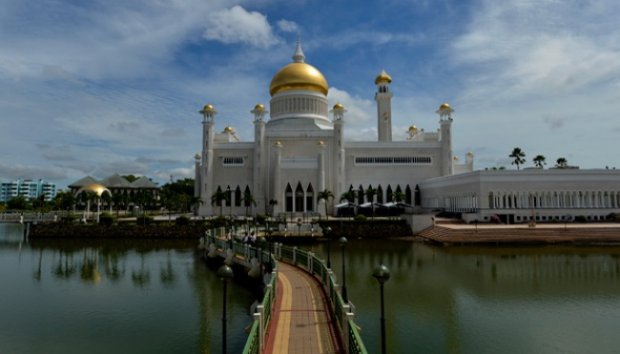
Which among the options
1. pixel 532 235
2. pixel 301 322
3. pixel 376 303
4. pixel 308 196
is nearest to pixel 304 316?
pixel 301 322

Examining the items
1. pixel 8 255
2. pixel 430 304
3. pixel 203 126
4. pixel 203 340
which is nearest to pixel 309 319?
pixel 203 340

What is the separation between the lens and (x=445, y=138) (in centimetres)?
5056

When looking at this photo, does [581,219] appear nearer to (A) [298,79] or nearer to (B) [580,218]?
→ (B) [580,218]

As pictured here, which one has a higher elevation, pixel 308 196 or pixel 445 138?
pixel 445 138

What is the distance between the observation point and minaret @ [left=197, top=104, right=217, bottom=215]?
1937 inches

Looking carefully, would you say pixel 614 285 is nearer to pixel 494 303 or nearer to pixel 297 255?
pixel 494 303

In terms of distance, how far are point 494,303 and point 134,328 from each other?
12.6m

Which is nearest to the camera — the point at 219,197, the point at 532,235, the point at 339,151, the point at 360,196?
the point at 532,235

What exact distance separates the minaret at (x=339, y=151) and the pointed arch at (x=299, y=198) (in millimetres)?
4390

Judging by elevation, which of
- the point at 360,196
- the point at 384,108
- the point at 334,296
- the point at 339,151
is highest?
the point at 384,108

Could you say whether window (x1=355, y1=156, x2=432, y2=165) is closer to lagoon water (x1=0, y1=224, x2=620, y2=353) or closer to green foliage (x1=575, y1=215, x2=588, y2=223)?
green foliage (x1=575, y1=215, x2=588, y2=223)

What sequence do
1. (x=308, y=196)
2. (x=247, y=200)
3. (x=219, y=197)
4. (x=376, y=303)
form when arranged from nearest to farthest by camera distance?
(x=376, y=303)
(x=247, y=200)
(x=219, y=197)
(x=308, y=196)

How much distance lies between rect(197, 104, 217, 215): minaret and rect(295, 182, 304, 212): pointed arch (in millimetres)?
10334

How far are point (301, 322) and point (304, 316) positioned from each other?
1.55ft
